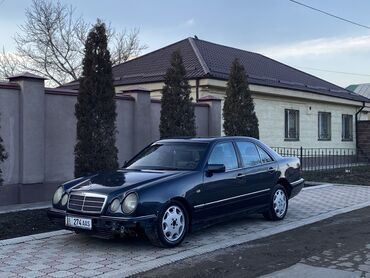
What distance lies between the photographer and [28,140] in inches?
417

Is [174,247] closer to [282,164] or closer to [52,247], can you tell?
[52,247]

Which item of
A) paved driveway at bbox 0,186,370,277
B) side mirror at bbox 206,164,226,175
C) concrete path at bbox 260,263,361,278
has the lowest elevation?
concrete path at bbox 260,263,361,278

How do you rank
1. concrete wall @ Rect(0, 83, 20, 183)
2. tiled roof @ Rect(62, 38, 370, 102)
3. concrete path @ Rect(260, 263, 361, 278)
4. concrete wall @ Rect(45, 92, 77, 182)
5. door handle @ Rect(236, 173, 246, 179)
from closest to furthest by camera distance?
concrete path @ Rect(260, 263, 361, 278) → door handle @ Rect(236, 173, 246, 179) → concrete wall @ Rect(0, 83, 20, 183) → concrete wall @ Rect(45, 92, 77, 182) → tiled roof @ Rect(62, 38, 370, 102)

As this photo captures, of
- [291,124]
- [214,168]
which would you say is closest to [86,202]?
[214,168]

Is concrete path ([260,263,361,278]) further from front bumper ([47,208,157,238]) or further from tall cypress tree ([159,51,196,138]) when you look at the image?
tall cypress tree ([159,51,196,138])

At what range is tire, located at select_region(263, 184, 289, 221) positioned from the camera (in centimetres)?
883

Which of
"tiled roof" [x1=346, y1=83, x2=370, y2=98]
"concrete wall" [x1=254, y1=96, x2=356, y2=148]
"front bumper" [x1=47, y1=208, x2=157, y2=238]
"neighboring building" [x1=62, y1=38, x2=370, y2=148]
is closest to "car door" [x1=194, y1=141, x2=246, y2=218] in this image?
"front bumper" [x1=47, y1=208, x2=157, y2=238]

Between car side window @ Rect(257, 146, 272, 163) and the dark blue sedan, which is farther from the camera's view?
car side window @ Rect(257, 146, 272, 163)

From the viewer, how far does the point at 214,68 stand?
17.9 meters

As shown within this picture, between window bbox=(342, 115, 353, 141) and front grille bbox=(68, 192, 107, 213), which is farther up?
window bbox=(342, 115, 353, 141)

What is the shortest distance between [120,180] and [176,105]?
615 cm

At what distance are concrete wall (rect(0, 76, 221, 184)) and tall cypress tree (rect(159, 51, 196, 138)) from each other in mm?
577

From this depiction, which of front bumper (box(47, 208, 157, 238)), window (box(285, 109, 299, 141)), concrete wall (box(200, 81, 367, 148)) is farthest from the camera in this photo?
window (box(285, 109, 299, 141))

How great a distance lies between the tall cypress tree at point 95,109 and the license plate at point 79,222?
153 inches
